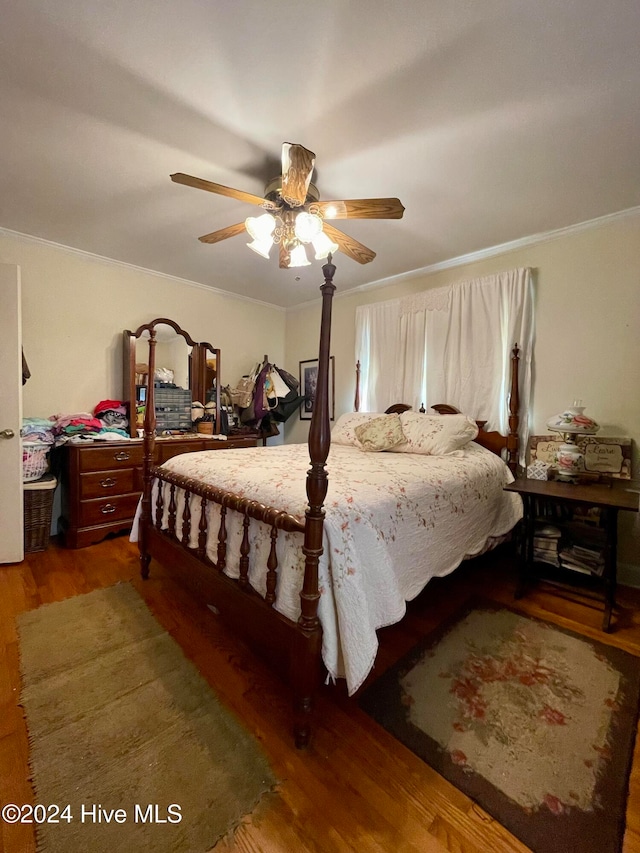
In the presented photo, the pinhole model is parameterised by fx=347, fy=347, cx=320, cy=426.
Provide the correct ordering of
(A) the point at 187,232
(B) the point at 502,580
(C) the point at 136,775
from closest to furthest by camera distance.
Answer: (C) the point at 136,775 → (B) the point at 502,580 → (A) the point at 187,232

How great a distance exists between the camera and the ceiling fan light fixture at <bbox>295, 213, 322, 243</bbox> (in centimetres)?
172

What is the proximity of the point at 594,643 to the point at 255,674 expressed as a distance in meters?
1.65

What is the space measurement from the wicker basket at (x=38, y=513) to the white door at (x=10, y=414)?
16cm

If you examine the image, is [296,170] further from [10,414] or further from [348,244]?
[10,414]

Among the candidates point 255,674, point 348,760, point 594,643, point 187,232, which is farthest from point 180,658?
point 187,232

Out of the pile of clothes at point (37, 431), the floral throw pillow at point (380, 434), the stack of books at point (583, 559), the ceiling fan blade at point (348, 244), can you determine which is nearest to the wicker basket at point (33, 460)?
the pile of clothes at point (37, 431)

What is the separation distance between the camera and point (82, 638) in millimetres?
1687

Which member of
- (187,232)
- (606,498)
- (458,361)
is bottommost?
(606,498)

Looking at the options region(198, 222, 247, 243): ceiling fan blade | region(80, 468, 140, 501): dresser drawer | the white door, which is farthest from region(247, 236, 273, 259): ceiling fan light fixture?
region(80, 468, 140, 501): dresser drawer

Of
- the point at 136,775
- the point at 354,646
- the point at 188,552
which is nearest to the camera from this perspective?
the point at 136,775

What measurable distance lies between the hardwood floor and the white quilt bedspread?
253 millimetres

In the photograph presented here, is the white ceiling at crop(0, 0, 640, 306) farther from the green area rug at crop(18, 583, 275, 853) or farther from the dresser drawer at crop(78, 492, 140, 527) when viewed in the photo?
the green area rug at crop(18, 583, 275, 853)

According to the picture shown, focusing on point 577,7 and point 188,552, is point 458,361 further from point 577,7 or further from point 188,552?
point 188,552

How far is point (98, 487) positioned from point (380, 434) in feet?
7.62
